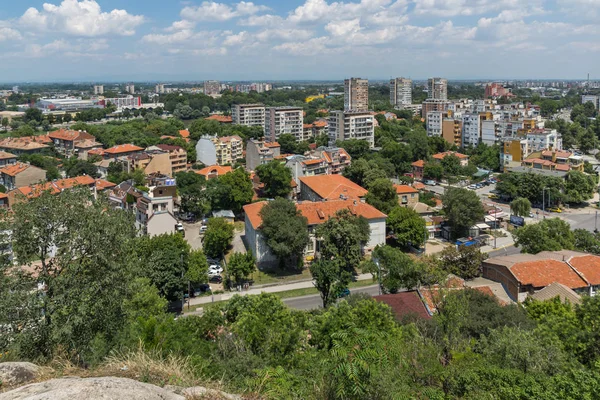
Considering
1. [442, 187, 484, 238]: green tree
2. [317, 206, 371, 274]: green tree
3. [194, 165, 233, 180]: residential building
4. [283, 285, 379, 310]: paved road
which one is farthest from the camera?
[194, 165, 233, 180]: residential building

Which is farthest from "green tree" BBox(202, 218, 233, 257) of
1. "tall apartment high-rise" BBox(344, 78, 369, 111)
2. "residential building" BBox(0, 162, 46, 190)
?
"tall apartment high-rise" BBox(344, 78, 369, 111)

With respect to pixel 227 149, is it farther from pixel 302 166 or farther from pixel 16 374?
pixel 16 374

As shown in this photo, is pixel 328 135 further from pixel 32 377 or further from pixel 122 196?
pixel 32 377

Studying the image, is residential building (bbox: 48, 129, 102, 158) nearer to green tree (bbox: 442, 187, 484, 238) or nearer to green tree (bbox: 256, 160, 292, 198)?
green tree (bbox: 256, 160, 292, 198)

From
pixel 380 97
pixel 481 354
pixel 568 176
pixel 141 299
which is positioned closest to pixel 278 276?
pixel 141 299

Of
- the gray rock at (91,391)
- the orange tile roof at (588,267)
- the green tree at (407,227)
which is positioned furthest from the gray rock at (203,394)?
the green tree at (407,227)

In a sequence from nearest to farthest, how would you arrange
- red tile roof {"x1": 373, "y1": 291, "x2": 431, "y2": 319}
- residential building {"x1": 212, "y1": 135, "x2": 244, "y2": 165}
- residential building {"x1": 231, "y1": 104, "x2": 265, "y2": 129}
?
red tile roof {"x1": 373, "y1": 291, "x2": 431, "y2": 319} < residential building {"x1": 212, "y1": 135, "x2": 244, "y2": 165} < residential building {"x1": 231, "y1": 104, "x2": 265, "y2": 129}

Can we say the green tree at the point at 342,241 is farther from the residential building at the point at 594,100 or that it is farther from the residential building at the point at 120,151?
the residential building at the point at 594,100
